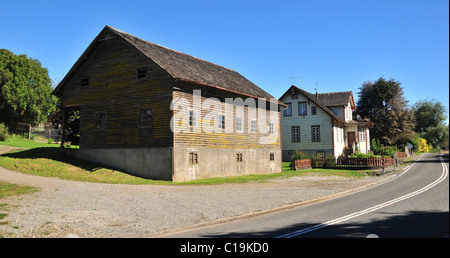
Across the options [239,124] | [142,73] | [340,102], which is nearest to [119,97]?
[142,73]

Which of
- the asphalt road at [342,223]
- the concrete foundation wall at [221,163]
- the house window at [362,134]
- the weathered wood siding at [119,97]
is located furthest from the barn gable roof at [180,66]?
the house window at [362,134]

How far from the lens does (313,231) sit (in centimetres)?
797

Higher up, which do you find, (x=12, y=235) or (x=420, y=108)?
(x=420, y=108)

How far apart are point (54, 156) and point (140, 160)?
7.27 meters

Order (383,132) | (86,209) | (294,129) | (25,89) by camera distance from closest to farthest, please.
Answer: (86,209) → (294,129) → (25,89) → (383,132)

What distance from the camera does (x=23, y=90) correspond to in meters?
46.9

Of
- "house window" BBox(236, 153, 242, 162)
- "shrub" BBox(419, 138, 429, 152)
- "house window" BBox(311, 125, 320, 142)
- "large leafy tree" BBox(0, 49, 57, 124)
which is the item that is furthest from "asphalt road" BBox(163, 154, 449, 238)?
"shrub" BBox(419, 138, 429, 152)

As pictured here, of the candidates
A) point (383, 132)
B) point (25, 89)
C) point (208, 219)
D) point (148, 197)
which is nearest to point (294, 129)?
point (383, 132)

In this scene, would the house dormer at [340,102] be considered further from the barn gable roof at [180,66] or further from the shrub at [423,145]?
the shrub at [423,145]

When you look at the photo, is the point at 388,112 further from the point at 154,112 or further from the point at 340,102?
the point at 154,112

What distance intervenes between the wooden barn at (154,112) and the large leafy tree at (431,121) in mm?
73314

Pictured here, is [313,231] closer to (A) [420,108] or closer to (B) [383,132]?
(B) [383,132]

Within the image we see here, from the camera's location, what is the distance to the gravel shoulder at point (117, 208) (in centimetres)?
890
